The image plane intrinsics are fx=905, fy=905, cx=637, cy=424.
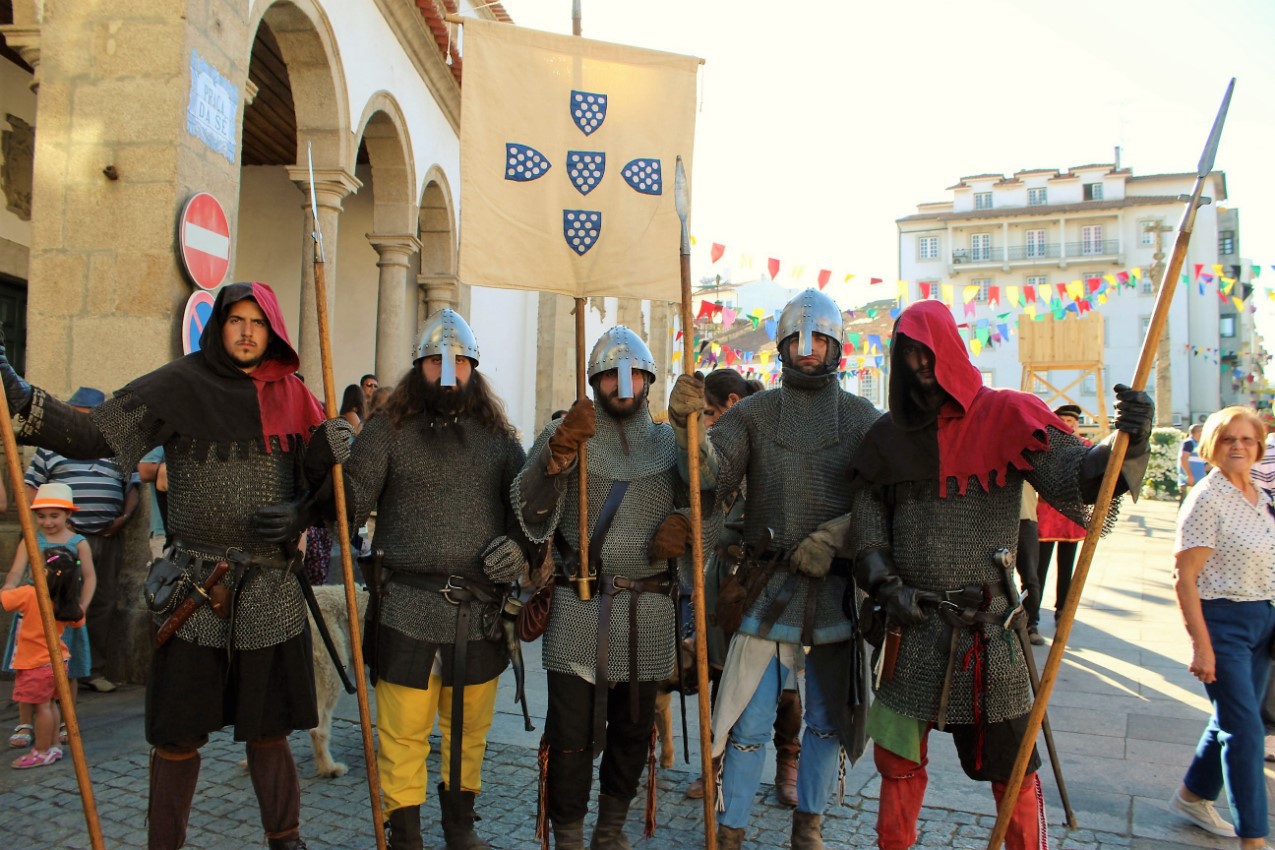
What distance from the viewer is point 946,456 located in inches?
107

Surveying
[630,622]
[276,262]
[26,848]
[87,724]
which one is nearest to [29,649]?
[87,724]

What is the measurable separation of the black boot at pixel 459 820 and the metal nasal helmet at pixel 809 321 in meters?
1.91

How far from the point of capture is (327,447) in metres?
2.84

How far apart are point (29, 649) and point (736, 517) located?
10.5 ft

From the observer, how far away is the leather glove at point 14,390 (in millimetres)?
2322

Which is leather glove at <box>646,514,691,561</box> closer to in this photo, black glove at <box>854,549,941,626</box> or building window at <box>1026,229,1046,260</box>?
black glove at <box>854,549,941,626</box>

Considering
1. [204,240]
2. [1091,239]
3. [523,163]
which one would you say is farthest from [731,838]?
[1091,239]

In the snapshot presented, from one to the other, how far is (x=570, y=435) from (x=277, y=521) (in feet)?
3.03

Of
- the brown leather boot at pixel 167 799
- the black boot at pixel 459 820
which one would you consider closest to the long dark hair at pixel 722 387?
the black boot at pixel 459 820

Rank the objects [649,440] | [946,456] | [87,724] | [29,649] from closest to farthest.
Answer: [946,456], [649,440], [29,649], [87,724]

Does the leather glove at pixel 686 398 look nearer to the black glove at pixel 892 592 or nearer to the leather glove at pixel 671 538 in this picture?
the leather glove at pixel 671 538

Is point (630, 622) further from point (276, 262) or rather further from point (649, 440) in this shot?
point (276, 262)

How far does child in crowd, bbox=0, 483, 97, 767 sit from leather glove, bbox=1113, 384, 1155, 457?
4257 millimetres

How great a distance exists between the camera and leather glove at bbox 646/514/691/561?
Answer: 303 centimetres
